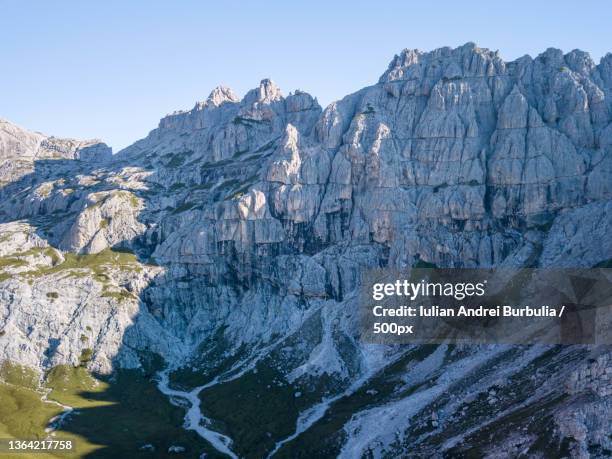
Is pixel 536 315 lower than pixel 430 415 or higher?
higher

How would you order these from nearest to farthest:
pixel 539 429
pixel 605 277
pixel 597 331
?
pixel 539 429 < pixel 597 331 < pixel 605 277

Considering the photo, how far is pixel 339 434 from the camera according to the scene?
165750mm

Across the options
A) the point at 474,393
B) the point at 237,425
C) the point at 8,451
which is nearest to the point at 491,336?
the point at 474,393

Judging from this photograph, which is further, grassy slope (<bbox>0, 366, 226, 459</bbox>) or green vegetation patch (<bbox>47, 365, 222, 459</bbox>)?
grassy slope (<bbox>0, 366, 226, 459</bbox>)

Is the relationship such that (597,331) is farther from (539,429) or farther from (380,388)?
(380,388)

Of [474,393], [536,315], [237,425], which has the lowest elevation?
[237,425]

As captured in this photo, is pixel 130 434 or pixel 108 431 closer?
pixel 130 434

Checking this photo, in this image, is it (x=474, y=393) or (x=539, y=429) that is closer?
(x=539, y=429)

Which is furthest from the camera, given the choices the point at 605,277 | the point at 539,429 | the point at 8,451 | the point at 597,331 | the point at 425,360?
the point at 425,360

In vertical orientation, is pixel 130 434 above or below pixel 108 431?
below

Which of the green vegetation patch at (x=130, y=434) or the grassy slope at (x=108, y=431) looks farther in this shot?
the grassy slope at (x=108, y=431)

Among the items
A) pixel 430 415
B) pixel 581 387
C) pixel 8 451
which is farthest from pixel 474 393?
pixel 8 451

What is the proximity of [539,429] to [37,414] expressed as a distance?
467ft

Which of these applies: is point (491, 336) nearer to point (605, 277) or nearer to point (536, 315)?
point (536, 315)
